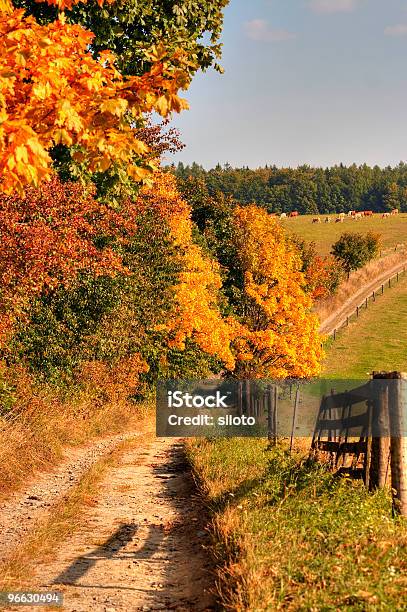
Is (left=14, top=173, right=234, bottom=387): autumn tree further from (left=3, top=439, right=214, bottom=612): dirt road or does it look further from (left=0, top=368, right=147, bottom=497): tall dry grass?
(left=3, top=439, right=214, bottom=612): dirt road

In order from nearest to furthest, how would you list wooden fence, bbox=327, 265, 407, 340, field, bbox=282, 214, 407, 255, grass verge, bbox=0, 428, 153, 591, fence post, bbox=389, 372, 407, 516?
grass verge, bbox=0, 428, 153, 591 → fence post, bbox=389, 372, 407, 516 → wooden fence, bbox=327, 265, 407, 340 → field, bbox=282, 214, 407, 255

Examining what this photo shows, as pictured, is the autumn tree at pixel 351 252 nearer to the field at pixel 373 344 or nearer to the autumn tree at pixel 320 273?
the autumn tree at pixel 320 273

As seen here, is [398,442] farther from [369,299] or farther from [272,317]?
[369,299]

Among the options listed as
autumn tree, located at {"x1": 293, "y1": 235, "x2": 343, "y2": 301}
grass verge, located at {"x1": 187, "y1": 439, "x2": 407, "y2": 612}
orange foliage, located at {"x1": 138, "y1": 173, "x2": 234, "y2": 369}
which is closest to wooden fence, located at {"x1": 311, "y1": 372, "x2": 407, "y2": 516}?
grass verge, located at {"x1": 187, "y1": 439, "x2": 407, "y2": 612}

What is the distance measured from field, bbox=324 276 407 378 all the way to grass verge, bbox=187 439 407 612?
1586 inches

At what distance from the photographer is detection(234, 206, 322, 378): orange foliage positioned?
3744 centimetres

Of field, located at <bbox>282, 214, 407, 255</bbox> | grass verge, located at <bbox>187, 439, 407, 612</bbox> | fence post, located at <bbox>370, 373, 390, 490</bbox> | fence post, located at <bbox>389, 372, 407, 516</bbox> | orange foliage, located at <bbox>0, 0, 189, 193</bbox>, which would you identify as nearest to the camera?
orange foliage, located at <bbox>0, 0, 189, 193</bbox>

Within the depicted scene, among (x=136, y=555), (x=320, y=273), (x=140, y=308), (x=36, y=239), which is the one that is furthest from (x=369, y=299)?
(x=136, y=555)

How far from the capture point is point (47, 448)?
14.4 m

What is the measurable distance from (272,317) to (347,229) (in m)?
81.9

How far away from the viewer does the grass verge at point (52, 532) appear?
7.34 meters

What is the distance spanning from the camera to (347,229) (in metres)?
117

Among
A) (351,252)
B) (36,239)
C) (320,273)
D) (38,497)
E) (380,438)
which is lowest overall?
(38,497)

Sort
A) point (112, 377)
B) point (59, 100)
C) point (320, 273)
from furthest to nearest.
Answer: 1. point (320, 273)
2. point (112, 377)
3. point (59, 100)
